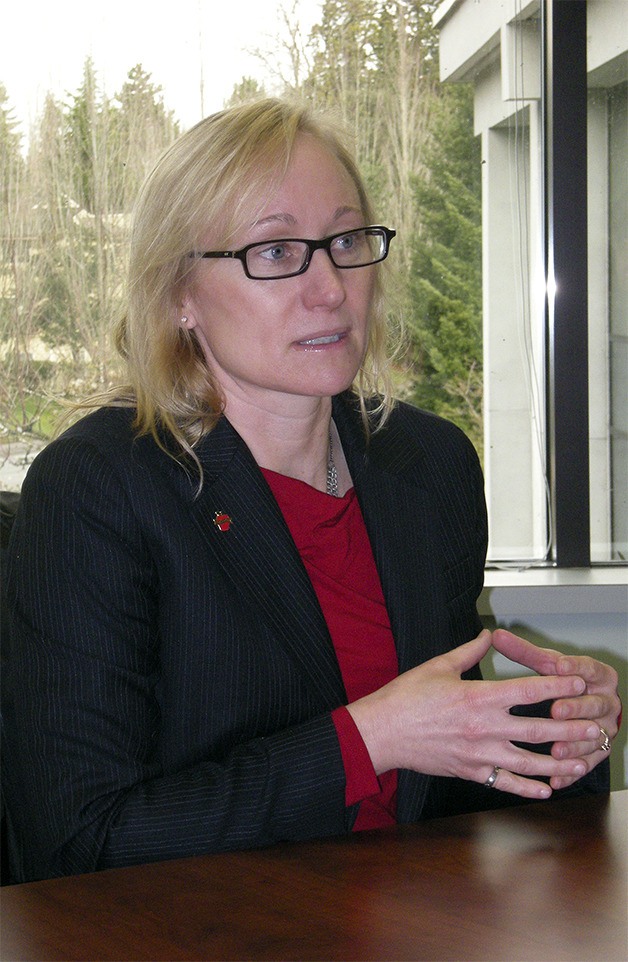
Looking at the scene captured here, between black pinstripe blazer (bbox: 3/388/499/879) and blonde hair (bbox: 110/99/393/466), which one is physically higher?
blonde hair (bbox: 110/99/393/466)

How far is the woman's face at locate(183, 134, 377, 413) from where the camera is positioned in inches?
59.7

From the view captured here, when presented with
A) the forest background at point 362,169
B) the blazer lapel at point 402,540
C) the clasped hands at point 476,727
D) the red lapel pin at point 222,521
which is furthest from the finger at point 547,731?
the forest background at point 362,169

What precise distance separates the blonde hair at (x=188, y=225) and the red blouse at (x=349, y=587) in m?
0.17

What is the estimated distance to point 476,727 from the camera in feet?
3.84

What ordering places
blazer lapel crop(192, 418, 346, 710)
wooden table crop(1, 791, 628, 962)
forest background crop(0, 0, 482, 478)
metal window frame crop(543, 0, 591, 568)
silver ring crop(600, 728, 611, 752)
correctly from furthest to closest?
metal window frame crop(543, 0, 591, 568), forest background crop(0, 0, 482, 478), blazer lapel crop(192, 418, 346, 710), silver ring crop(600, 728, 611, 752), wooden table crop(1, 791, 628, 962)

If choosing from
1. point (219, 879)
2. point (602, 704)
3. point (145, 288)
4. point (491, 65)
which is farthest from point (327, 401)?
point (491, 65)

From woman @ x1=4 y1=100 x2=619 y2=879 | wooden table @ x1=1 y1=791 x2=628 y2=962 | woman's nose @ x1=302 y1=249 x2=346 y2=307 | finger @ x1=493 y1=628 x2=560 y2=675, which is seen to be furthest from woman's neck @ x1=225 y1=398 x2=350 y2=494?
wooden table @ x1=1 y1=791 x2=628 y2=962

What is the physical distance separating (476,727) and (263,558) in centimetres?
39

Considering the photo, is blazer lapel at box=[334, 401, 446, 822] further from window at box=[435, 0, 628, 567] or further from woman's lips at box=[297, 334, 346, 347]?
window at box=[435, 0, 628, 567]

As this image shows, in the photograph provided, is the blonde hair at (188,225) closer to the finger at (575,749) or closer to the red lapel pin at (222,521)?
the red lapel pin at (222,521)

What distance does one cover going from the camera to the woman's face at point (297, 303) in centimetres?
152

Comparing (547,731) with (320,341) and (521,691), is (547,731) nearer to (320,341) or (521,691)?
(521,691)

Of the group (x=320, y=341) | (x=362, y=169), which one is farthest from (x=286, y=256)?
(x=362, y=169)

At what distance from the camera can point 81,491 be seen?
4.47 ft
